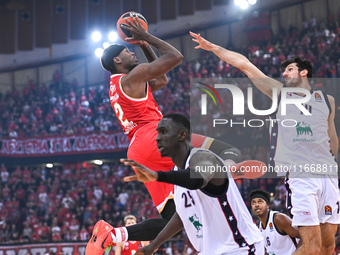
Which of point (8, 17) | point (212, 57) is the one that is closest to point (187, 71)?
point (212, 57)

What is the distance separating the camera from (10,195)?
74.4 ft

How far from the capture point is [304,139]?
194 inches

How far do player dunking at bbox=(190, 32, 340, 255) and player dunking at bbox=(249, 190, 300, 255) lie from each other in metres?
1.17

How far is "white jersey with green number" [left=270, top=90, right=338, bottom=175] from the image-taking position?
4887 mm

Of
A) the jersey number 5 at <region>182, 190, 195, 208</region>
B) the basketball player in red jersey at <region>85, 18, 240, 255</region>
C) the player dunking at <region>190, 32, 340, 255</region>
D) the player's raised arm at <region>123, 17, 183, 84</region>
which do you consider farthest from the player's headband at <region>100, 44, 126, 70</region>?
the jersey number 5 at <region>182, 190, 195, 208</region>

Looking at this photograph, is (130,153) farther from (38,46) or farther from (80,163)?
(38,46)

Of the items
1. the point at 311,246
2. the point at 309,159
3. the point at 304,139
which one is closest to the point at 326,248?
the point at 311,246

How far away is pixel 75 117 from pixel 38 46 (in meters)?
6.50

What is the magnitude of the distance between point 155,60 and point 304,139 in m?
1.72

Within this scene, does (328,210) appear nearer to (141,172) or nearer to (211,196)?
(211,196)

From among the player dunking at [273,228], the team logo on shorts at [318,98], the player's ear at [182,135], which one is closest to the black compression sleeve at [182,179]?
the player's ear at [182,135]

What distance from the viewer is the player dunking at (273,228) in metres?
6.14

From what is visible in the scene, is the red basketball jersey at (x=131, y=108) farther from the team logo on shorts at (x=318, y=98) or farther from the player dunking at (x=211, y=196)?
the team logo on shorts at (x=318, y=98)

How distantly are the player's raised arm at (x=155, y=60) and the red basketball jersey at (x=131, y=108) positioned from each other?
0.74 feet
